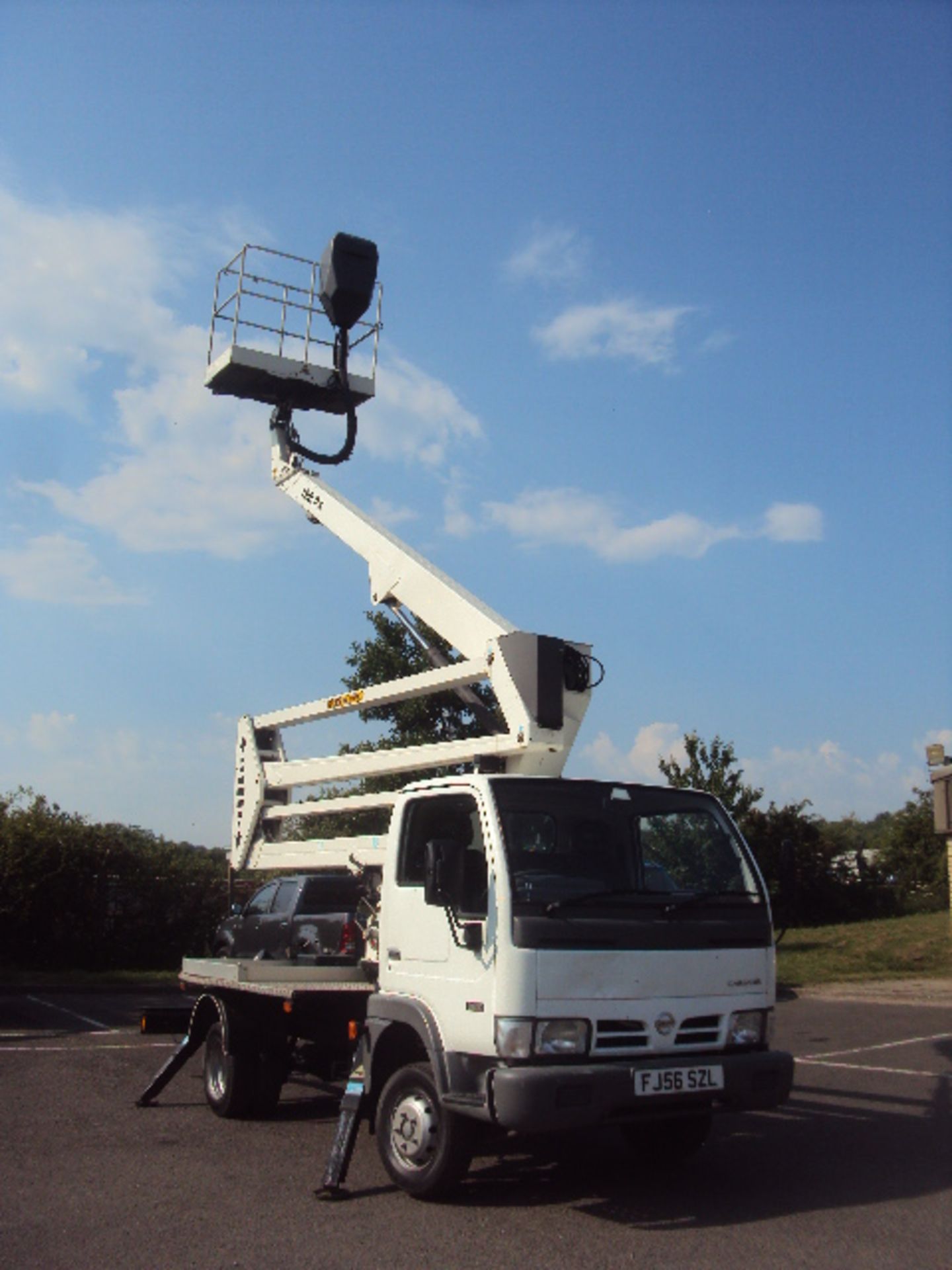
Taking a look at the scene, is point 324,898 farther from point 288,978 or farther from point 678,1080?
point 678,1080

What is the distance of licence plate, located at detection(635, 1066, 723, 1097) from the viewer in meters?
5.89

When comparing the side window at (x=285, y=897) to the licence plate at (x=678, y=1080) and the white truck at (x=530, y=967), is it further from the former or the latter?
the licence plate at (x=678, y=1080)

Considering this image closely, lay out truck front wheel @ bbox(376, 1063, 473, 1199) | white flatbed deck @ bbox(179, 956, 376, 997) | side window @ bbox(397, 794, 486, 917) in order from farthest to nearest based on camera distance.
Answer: white flatbed deck @ bbox(179, 956, 376, 997), side window @ bbox(397, 794, 486, 917), truck front wheel @ bbox(376, 1063, 473, 1199)

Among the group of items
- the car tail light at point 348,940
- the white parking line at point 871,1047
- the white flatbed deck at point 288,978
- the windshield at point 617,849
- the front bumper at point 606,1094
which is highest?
the windshield at point 617,849

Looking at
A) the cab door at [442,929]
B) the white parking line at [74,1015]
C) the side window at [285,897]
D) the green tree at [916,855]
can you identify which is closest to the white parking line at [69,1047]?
the white parking line at [74,1015]

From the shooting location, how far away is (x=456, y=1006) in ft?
20.3

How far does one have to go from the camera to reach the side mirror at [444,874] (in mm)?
6141

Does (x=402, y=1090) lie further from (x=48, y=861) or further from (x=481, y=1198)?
(x=48, y=861)

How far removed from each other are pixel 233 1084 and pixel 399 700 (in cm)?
302

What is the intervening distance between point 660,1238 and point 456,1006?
1.47 m

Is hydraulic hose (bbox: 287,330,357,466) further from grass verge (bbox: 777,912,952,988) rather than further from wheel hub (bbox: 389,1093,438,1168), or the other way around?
grass verge (bbox: 777,912,952,988)

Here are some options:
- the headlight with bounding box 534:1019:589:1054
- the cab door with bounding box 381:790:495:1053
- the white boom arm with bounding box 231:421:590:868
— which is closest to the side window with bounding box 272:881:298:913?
the white boom arm with bounding box 231:421:590:868

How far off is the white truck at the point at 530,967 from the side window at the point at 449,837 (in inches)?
0.5

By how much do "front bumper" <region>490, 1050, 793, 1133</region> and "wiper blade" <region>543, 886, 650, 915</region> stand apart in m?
0.77
